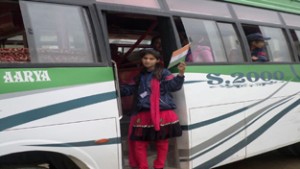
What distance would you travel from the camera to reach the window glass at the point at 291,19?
7.15 meters

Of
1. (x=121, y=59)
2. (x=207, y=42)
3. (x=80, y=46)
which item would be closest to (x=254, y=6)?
(x=207, y=42)

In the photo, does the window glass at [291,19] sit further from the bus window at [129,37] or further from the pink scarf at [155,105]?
the pink scarf at [155,105]

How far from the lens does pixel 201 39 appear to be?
5465 millimetres

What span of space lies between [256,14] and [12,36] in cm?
369

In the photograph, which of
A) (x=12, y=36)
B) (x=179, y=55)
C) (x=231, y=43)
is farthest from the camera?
(x=231, y=43)

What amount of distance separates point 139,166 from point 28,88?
176cm

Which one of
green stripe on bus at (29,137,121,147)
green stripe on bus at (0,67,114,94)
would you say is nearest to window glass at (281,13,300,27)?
green stripe on bus at (0,67,114,94)

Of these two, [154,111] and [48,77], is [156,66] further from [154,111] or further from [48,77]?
[48,77]

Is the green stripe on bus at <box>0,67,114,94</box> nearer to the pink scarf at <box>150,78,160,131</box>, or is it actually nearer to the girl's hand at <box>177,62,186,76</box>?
the pink scarf at <box>150,78,160,131</box>

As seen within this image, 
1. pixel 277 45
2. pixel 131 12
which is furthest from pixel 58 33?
pixel 277 45

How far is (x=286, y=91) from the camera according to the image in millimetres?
6668

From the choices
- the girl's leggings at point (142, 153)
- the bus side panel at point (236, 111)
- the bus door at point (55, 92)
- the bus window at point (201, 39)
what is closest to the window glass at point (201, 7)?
the bus window at point (201, 39)

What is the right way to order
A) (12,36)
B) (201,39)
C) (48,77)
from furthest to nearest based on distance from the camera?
(201,39)
(12,36)
(48,77)

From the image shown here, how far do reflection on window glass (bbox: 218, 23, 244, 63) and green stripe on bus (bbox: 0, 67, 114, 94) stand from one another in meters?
2.16
